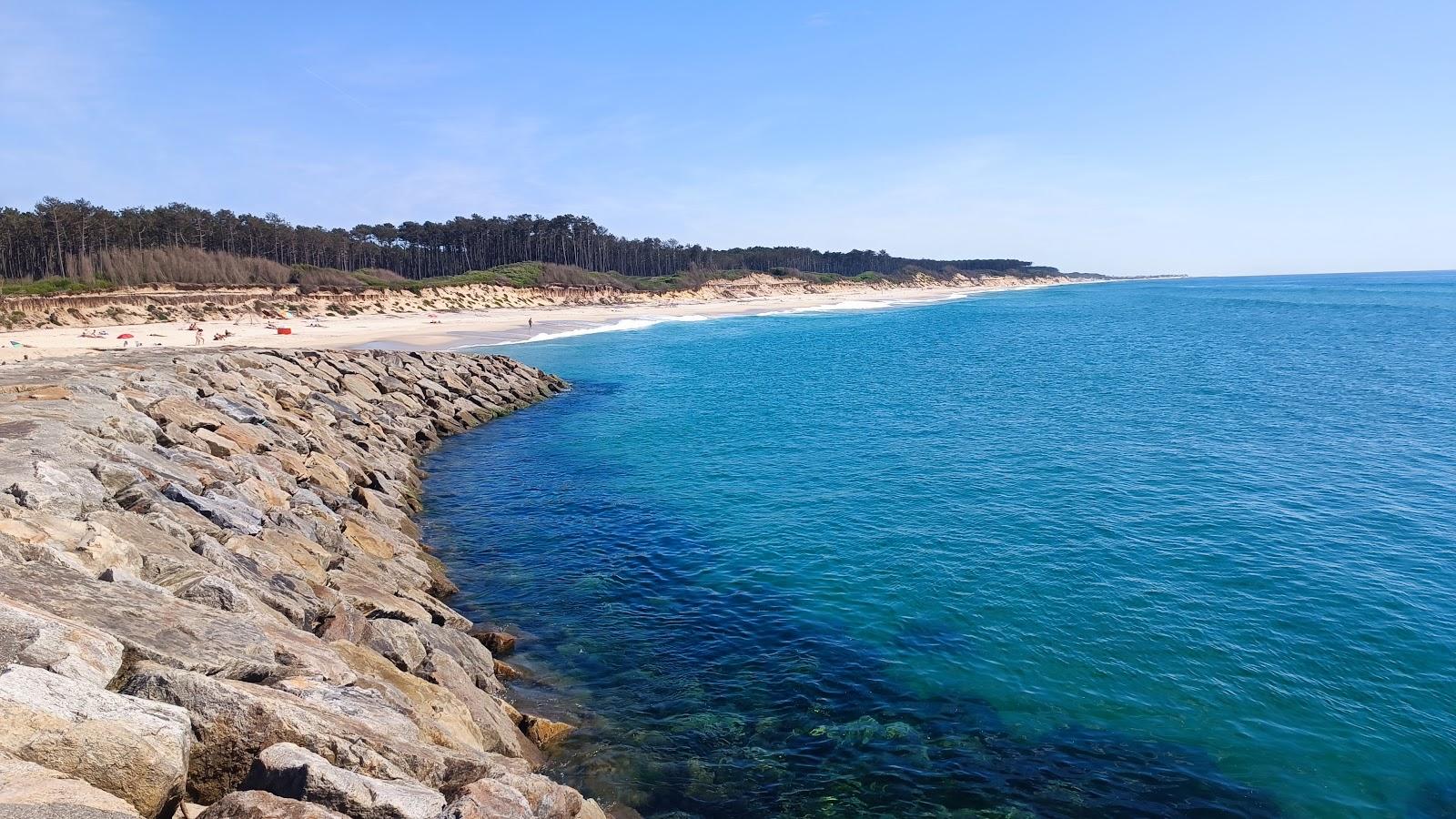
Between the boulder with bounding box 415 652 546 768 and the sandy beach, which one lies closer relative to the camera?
the boulder with bounding box 415 652 546 768

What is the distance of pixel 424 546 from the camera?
2083cm

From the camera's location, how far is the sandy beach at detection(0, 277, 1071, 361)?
47188 mm

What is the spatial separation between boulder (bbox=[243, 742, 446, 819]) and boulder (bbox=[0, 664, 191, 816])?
60 cm

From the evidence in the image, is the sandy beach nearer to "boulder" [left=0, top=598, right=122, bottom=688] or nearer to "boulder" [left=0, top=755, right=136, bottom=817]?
"boulder" [left=0, top=598, right=122, bottom=688]

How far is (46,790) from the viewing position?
5.09m

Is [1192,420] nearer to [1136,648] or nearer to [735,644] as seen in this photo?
[1136,648]

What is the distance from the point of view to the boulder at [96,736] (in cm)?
550

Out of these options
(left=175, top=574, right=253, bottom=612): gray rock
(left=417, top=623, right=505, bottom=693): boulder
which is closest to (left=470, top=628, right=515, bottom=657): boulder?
(left=417, top=623, right=505, bottom=693): boulder

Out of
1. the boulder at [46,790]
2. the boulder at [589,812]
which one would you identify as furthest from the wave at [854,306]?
the boulder at [46,790]

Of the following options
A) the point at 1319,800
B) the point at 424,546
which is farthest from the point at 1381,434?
the point at 424,546

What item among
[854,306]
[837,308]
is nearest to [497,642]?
[837,308]

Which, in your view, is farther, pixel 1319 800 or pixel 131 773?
pixel 1319 800

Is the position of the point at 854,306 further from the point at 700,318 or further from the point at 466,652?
the point at 466,652

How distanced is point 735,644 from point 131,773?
10845 millimetres
